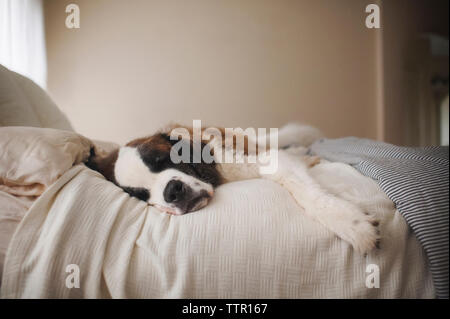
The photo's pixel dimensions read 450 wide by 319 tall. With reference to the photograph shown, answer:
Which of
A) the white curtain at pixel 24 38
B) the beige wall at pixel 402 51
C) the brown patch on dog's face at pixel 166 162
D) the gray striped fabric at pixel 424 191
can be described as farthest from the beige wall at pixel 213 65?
the gray striped fabric at pixel 424 191

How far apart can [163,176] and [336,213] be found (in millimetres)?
648

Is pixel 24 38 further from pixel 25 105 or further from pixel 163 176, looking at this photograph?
pixel 163 176

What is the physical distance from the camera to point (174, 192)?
0.78m

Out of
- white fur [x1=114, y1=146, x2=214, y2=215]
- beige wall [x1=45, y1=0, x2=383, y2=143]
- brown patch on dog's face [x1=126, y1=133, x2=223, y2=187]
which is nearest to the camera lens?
white fur [x1=114, y1=146, x2=214, y2=215]

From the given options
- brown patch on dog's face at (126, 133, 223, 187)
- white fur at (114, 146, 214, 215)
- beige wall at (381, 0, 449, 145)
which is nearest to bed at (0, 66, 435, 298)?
white fur at (114, 146, 214, 215)

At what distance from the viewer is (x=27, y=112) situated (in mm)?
983

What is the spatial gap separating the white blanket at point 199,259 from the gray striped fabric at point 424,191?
3 cm

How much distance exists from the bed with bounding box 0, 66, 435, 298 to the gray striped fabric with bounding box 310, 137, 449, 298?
3cm

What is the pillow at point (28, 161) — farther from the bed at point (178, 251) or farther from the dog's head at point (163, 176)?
the dog's head at point (163, 176)

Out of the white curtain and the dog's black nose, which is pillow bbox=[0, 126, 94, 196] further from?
the white curtain

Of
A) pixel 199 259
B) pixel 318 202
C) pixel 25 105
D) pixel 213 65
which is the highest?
pixel 213 65

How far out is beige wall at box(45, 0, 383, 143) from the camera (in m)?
1.29

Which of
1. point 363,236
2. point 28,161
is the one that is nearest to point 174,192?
point 28,161
